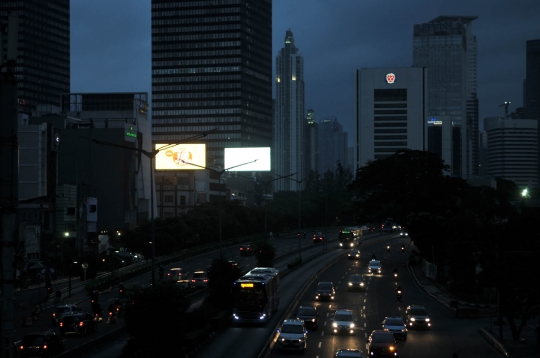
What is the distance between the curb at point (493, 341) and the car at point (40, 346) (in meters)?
21.6

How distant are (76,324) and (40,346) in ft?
27.8

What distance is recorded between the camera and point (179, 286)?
1283 inches

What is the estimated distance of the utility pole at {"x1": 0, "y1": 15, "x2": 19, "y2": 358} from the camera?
60.9 feet

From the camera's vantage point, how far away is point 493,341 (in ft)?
137

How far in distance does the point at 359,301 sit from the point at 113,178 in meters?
71.9

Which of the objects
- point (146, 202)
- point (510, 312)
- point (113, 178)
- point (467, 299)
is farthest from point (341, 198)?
point (510, 312)

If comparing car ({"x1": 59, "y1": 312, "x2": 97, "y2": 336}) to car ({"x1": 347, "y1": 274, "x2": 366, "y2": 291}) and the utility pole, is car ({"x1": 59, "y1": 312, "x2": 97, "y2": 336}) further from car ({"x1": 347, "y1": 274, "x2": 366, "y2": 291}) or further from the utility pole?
car ({"x1": 347, "y1": 274, "x2": 366, "y2": 291})

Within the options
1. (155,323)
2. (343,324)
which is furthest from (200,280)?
(155,323)

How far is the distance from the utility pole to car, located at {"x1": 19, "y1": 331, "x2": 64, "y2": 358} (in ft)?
50.1

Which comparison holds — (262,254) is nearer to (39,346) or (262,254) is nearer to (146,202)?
(39,346)

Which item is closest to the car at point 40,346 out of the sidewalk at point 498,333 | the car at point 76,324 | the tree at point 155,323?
the tree at point 155,323

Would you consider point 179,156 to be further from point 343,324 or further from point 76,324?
point 343,324

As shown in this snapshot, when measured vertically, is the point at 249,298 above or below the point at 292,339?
above

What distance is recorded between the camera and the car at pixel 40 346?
33.2m
